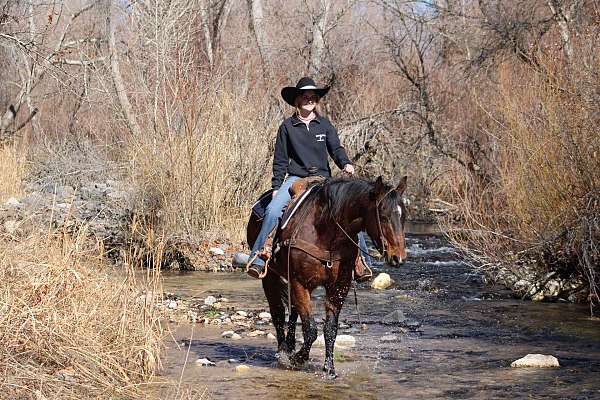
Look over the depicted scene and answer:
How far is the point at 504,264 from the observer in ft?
45.3

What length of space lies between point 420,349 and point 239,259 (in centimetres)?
696

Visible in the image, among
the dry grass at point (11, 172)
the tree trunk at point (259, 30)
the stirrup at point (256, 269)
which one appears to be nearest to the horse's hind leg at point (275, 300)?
the stirrup at point (256, 269)

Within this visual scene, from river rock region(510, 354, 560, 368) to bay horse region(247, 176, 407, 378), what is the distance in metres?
1.83

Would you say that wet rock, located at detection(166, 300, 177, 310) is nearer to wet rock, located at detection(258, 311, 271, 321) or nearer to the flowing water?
the flowing water

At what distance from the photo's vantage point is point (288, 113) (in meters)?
21.2

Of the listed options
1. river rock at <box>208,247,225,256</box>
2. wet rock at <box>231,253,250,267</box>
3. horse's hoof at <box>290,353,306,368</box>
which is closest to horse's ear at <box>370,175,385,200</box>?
horse's hoof at <box>290,353,306,368</box>

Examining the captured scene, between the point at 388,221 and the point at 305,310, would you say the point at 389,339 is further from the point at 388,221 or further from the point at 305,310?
the point at 388,221

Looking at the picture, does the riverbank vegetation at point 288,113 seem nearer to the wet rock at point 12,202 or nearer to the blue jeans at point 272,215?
the wet rock at point 12,202

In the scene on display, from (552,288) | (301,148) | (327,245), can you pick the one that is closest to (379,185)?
(327,245)

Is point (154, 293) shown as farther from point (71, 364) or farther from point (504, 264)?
point (504, 264)

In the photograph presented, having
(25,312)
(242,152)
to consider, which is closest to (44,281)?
(25,312)

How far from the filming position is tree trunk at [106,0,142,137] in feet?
60.3

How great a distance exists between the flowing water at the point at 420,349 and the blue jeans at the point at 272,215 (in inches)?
39.7

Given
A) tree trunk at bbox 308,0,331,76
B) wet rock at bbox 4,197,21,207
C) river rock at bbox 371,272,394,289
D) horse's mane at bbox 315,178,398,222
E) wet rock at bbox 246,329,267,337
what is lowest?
river rock at bbox 371,272,394,289
